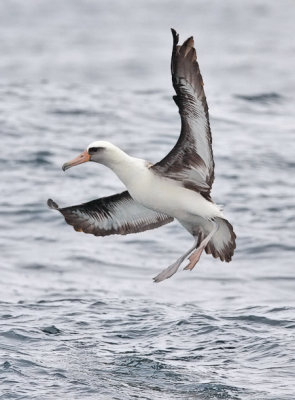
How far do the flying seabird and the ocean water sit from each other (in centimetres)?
124

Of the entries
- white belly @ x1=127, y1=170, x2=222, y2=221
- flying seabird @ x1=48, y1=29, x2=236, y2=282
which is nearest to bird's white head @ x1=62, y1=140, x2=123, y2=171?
flying seabird @ x1=48, y1=29, x2=236, y2=282

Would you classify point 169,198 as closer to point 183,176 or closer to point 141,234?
point 183,176

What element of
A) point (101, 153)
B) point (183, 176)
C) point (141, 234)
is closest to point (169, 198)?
point (183, 176)

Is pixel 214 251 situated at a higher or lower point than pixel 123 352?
higher

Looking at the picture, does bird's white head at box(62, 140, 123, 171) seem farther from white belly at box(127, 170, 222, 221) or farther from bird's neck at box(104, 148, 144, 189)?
white belly at box(127, 170, 222, 221)

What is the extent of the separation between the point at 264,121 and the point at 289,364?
1260cm

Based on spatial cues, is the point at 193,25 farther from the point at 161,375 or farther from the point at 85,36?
the point at 161,375

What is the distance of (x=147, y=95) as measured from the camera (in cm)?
2745

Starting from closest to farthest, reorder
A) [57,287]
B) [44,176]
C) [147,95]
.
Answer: [57,287], [44,176], [147,95]

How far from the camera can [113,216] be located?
43.1 feet

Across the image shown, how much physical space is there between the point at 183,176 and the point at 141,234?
654 cm

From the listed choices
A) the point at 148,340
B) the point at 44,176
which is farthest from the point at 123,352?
the point at 44,176

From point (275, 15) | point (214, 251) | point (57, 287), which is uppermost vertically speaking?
point (275, 15)

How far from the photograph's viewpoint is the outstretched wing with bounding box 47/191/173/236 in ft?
42.4
